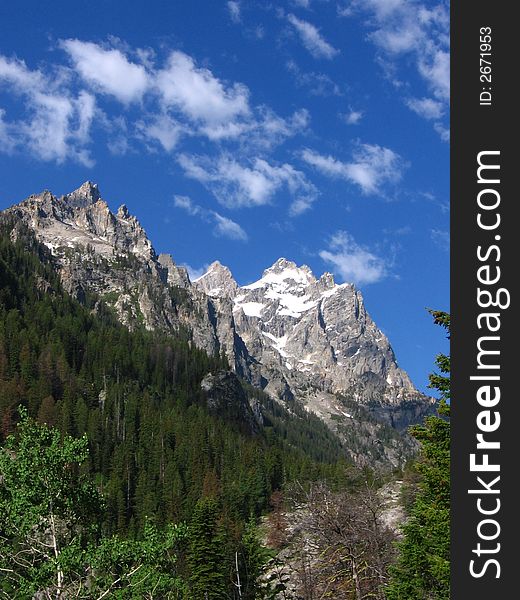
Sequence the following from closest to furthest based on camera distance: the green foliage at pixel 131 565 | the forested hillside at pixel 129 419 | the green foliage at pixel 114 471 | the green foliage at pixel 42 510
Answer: the green foliage at pixel 42 510, the green foliage at pixel 131 565, the green foliage at pixel 114 471, the forested hillside at pixel 129 419

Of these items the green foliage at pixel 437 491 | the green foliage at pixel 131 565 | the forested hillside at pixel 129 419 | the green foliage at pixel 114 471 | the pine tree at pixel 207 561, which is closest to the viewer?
the green foliage at pixel 131 565

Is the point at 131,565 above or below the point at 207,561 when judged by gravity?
below

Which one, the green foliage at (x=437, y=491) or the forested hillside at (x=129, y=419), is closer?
the green foliage at (x=437, y=491)

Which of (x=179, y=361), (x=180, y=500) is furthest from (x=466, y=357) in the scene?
(x=179, y=361)

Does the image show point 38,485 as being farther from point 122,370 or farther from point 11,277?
point 11,277

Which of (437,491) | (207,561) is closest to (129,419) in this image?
(207,561)

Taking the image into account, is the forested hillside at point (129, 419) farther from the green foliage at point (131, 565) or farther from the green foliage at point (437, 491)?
the green foliage at point (131, 565)

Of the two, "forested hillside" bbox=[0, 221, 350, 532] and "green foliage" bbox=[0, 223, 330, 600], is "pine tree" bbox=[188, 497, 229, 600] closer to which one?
"green foliage" bbox=[0, 223, 330, 600]

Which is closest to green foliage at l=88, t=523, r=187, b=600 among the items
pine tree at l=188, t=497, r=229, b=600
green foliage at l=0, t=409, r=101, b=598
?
green foliage at l=0, t=409, r=101, b=598

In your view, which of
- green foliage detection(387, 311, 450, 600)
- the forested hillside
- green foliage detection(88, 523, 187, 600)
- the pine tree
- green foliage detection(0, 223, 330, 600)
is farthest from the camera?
the forested hillside

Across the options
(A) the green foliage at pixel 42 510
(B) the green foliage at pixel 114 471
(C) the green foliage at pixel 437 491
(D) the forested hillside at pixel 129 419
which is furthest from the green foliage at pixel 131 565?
(D) the forested hillside at pixel 129 419

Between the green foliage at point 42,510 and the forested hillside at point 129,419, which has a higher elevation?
the forested hillside at point 129,419

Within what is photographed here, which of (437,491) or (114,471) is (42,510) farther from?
(114,471)

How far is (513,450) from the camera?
8.88m
